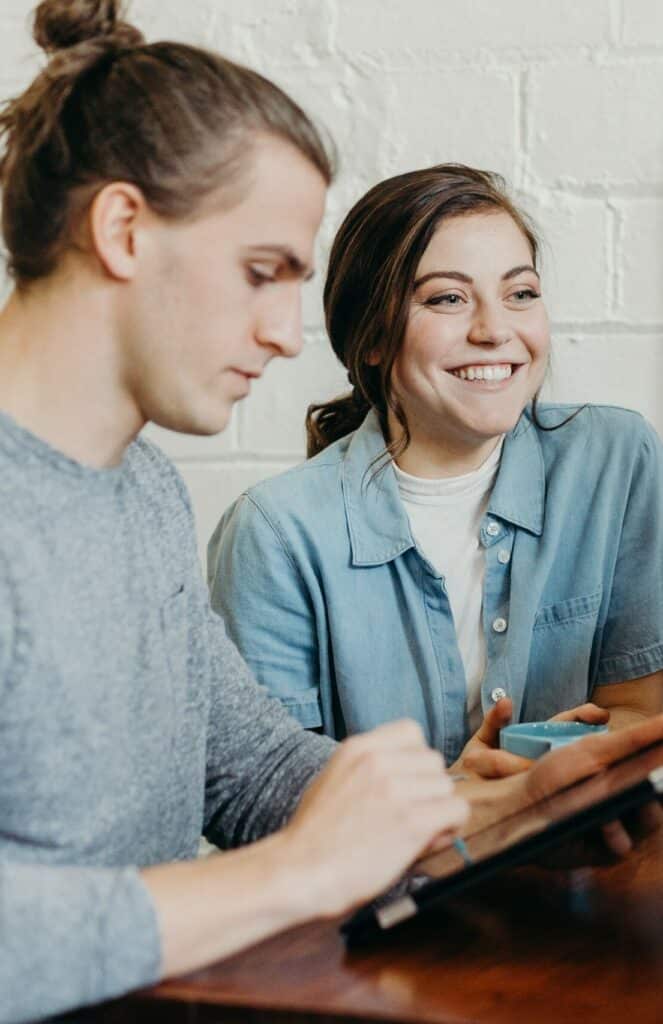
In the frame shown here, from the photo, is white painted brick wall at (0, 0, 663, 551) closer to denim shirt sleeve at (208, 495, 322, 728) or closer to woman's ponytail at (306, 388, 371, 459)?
woman's ponytail at (306, 388, 371, 459)

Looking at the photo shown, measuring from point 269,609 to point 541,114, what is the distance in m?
0.66

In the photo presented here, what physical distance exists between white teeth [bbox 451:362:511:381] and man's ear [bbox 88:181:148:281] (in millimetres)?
696

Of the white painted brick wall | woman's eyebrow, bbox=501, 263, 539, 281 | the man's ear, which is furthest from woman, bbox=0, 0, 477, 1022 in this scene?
the white painted brick wall

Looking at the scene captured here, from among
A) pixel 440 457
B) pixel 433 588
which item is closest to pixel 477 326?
pixel 440 457

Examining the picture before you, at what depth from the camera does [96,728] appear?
879mm

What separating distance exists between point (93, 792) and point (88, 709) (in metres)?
0.05

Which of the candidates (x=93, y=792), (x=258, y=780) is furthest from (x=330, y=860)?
(x=258, y=780)

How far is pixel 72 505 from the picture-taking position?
35.6 inches

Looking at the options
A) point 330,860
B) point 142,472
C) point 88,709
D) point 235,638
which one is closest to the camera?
point 330,860

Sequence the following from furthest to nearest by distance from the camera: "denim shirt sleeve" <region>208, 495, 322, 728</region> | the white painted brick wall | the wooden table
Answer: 1. the white painted brick wall
2. "denim shirt sleeve" <region>208, 495, 322, 728</region>
3. the wooden table

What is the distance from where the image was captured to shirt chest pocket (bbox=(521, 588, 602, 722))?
1.55 meters

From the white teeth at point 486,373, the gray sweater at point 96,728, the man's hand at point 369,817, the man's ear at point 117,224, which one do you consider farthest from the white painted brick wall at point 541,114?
the man's hand at point 369,817

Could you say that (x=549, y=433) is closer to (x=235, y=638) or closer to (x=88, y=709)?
(x=235, y=638)

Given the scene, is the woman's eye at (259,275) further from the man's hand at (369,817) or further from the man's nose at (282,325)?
the man's hand at (369,817)
